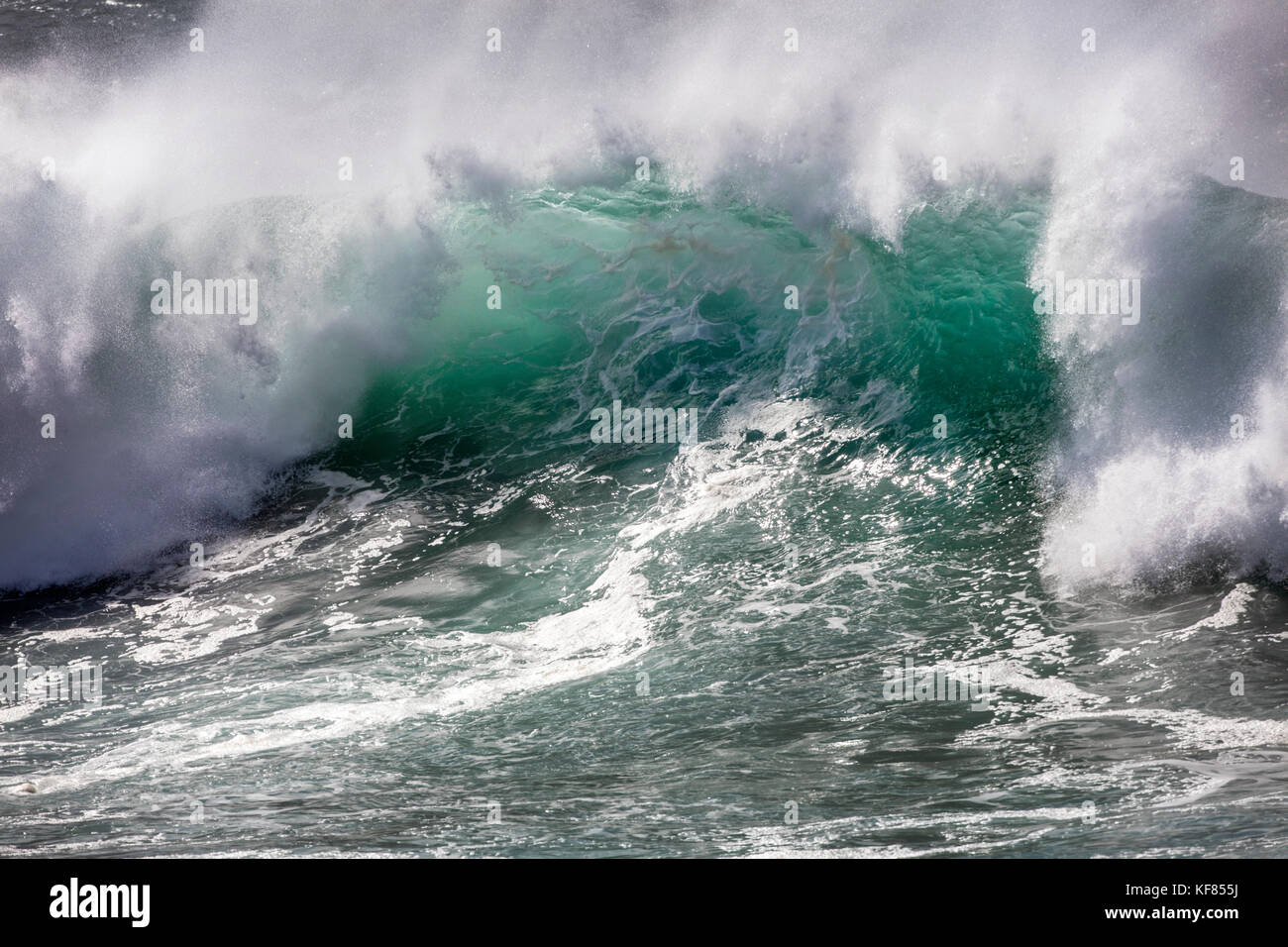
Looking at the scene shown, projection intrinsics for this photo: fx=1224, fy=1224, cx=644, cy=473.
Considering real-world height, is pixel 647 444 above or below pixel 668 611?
above

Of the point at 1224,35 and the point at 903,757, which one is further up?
the point at 1224,35

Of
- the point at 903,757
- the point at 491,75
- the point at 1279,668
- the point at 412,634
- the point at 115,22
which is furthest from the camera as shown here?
the point at 115,22

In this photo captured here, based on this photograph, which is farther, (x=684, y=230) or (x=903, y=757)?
(x=684, y=230)

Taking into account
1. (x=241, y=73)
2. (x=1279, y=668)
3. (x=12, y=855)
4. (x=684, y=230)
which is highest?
(x=241, y=73)

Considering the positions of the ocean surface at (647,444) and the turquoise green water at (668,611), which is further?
the ocean surface at (647,444)

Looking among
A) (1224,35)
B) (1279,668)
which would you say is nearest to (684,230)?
(1224,35)

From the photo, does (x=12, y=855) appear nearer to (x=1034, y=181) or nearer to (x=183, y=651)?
(x=183, y=651)

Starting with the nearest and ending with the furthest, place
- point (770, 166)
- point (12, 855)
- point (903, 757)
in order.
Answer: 1. point (12, 855)
2. point (903, 757)
3. point (770, 166)

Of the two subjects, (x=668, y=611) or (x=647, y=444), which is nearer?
(x=668, y=611)
